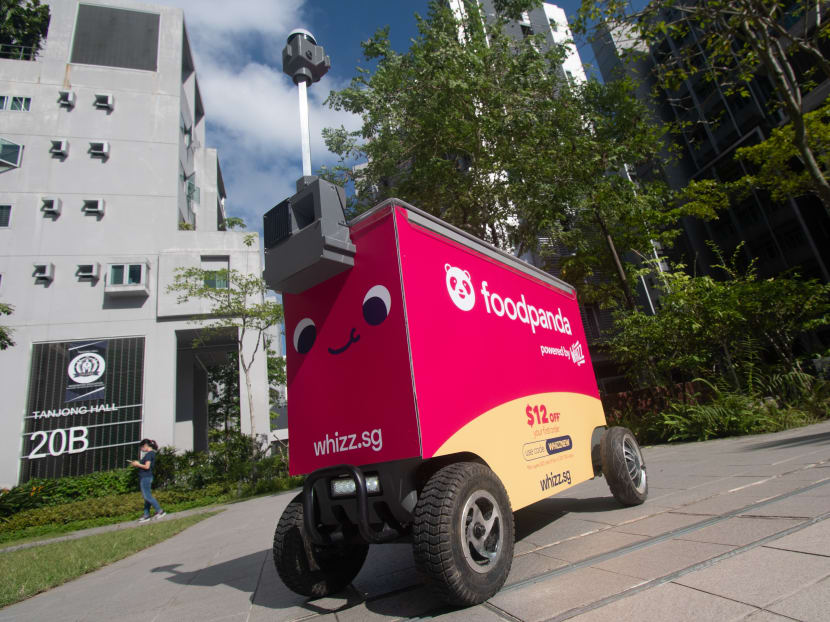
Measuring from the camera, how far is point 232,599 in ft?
10.9

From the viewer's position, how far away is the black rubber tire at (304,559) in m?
2.84

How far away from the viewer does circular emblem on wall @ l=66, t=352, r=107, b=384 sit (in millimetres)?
19469

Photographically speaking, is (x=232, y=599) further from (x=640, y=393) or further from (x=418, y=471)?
(x=640, y=393)

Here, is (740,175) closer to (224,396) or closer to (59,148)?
(59,148)

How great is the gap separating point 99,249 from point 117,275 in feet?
6.63

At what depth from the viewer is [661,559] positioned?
272cm

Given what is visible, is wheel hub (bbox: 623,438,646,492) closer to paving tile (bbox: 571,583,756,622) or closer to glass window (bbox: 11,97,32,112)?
paving tile (bbox: 571,583,756,622)

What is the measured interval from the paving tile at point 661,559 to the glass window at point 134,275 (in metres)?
23.3

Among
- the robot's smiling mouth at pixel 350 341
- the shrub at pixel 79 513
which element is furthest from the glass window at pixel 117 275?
the robot's smiling mouth at pixel 350 341

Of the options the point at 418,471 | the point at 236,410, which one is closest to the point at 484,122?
the point at 418,471

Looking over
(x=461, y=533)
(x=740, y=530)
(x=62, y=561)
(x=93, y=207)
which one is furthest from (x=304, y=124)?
(x=93, y=207)

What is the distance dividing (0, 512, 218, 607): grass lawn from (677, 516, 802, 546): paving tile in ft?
19.8

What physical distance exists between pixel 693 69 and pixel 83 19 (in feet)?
105

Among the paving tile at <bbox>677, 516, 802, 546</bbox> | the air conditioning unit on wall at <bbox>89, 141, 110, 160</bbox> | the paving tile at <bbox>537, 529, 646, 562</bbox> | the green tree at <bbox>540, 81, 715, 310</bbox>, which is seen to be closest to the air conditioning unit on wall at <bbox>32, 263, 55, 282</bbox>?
the air conditioning unit on wall at <bbox>89, 141, 110, 160</bbox>
